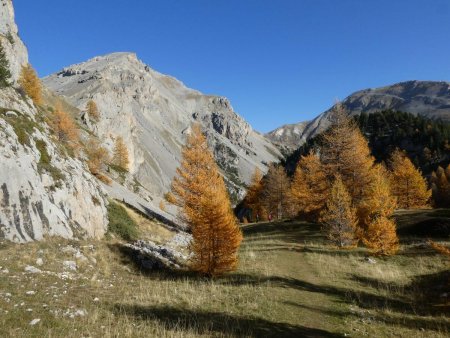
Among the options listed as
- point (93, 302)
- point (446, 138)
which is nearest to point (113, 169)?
point (93, 302)

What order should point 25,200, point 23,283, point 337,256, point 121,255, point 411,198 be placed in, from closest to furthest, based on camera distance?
point 23,283 → point 25,200 → point 121,255 → point 337,256 → point 411,198

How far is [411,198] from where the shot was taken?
177 feet

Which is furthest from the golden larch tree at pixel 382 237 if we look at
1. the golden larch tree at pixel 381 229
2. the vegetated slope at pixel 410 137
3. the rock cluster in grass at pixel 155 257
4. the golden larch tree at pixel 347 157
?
the vegetated slope at pixel 410 137

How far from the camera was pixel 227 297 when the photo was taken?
49.1ft

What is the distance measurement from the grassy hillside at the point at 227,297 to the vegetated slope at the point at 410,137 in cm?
10356

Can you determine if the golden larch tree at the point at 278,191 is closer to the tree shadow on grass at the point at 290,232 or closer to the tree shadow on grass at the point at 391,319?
the tree shadow on grass at the point at 290,232

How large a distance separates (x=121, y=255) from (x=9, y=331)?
44.8 feet

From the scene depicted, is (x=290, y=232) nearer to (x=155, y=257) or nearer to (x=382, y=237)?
(x=382, y=237)

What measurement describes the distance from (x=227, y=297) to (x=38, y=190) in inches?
578

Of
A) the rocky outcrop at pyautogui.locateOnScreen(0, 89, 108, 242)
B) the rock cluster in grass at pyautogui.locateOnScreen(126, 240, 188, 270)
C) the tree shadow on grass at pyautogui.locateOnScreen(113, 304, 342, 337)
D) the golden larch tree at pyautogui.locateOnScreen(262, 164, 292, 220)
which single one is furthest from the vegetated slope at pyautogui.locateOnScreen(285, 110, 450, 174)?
the tree shadow on grass at pyautogui.locateOnScreen(113, 304, 342, 337)

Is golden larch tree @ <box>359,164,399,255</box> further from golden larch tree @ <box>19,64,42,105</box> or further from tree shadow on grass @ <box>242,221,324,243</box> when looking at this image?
golden larch tree @ <box>19,64,42,105</box>

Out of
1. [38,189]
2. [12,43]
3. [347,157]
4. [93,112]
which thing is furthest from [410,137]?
[38,189]

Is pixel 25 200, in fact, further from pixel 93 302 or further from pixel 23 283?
pixel 93 302

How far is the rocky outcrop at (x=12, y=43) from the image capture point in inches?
2606
